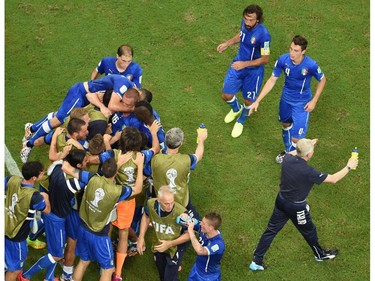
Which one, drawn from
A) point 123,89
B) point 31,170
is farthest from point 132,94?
point 31,170

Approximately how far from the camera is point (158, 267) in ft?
27.2

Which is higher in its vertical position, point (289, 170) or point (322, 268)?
point (289, 170)

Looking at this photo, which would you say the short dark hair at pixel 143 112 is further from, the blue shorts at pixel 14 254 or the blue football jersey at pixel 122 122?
the blue shorts at pixel 14 254

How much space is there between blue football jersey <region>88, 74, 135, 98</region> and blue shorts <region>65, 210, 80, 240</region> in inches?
77.5

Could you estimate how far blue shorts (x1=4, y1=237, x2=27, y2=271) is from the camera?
7.91 metres

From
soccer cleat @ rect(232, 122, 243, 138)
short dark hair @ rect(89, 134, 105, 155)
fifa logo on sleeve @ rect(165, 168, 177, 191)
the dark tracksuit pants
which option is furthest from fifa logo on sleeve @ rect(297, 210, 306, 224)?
soccer cleat @ rect(232, 122, 243, 138)

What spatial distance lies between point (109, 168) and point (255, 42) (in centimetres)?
362

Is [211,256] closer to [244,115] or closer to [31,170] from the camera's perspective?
[31,170]

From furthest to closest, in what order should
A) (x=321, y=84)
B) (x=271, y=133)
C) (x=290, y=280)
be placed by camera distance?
(x=271, y=133) < (x=321, y=84) < (x=290, y=280)

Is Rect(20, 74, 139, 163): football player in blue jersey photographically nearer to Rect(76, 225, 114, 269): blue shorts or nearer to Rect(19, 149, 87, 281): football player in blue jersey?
Rect(19, 149, 87, 281): football player in blue jersey

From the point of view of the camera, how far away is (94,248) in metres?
8.05

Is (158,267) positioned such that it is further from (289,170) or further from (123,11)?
A: (123,11)

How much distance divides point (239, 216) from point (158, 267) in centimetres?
187

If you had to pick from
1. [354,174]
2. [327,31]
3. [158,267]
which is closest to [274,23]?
[327,31]
